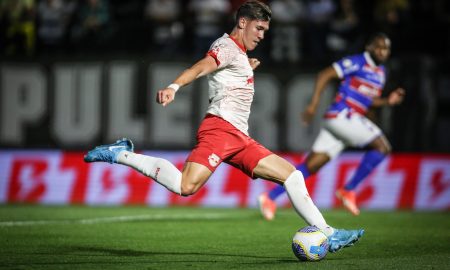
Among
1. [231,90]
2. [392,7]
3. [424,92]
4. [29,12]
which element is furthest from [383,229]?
[29,12]

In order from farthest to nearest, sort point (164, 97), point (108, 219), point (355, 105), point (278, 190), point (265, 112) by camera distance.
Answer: point (265, 112) < point (355, 105) < point (108, 219) < point (278, 190) < point (164, 97)

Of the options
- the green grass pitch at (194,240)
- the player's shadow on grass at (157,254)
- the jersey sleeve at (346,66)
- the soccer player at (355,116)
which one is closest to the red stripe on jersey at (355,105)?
the soccer player at (355,116)

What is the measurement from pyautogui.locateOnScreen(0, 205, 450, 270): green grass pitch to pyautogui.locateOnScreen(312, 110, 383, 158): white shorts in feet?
3.26

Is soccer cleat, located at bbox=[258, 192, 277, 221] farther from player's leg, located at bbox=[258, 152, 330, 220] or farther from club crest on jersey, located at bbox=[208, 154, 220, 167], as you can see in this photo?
club crest on jersey, located at bbox=[208, 154, 220, 167]

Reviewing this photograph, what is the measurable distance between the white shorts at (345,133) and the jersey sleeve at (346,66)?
20.9 inches

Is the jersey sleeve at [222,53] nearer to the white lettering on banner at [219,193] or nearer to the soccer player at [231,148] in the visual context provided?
the soccer player at [231,148]

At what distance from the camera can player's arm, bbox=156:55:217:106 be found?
6.86 m

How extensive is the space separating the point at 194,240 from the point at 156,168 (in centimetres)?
169

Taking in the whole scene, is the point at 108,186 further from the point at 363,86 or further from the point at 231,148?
the point at 231,148

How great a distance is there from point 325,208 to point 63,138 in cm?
461

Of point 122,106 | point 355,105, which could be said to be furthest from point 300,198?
point 122,106

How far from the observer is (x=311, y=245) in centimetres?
760

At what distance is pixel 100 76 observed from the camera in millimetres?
15719

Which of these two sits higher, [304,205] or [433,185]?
[304,205]
